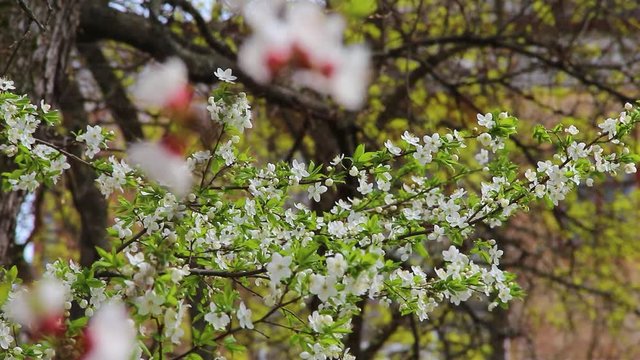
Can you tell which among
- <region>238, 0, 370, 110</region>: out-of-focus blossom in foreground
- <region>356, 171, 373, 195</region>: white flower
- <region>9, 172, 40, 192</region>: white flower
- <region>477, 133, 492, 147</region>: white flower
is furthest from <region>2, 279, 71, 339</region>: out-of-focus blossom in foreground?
<region>477, 133, 492, 147</region>: white flower

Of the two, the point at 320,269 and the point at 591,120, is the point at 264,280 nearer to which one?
the point at 320,269

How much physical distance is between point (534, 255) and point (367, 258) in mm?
4829

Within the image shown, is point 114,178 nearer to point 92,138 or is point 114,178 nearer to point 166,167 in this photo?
point 92,138

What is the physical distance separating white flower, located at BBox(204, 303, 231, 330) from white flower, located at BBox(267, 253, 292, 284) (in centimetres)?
14

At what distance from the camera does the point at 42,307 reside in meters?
1.81

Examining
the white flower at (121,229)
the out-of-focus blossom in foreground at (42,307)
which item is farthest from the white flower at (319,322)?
the white flower at (121,229)

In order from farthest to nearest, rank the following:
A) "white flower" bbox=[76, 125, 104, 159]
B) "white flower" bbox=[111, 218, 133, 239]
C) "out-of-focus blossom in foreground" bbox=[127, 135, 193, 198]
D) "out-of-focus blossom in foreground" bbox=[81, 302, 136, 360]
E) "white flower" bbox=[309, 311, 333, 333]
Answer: "white flower" bbox=[76, 125, 104, 159] < "white flower" bbox=[111, 218, 133, 239] < "out-of-focus blossom in foreground" bbox=[127, 135, 193, 198] < "white flower" bbox=[309, 311, 333, 333] < "out-of-focus blossom in foreground" bbox=[81, 302, 136, 360]

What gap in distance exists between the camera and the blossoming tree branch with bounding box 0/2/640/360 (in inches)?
71.8

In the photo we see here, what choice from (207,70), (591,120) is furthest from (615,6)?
(207,70)

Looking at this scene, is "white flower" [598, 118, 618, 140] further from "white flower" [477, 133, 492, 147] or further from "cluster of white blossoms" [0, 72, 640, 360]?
"white flower" [477, 133, 492, 147]

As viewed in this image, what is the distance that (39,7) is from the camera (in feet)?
11.9

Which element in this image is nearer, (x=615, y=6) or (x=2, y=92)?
(x=2, y=92)

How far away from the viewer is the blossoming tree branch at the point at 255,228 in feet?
5.98

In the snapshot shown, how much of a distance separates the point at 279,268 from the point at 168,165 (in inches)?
14.6
